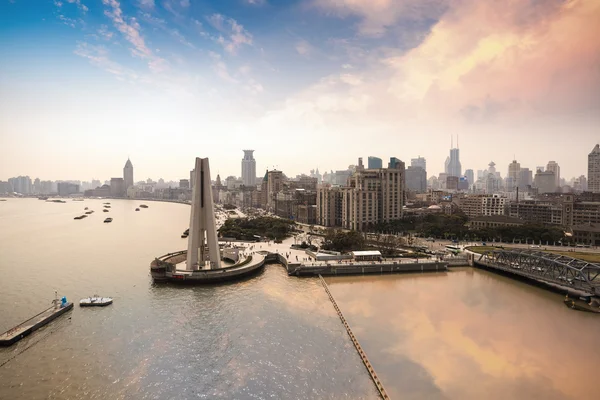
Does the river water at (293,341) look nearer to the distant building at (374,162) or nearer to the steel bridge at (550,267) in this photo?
the steel bridge at (550,267)

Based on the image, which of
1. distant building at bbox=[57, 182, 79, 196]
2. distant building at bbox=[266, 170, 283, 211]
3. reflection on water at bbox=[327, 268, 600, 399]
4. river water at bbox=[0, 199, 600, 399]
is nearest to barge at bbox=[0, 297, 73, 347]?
river water at bbox=[0, 199, 600, 399]

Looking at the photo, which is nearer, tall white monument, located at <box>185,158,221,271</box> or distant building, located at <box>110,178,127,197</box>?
tall white monument, located at <box>185,158,221,271</box>

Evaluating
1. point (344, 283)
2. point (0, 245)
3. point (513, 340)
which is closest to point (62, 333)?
point (344, 283)

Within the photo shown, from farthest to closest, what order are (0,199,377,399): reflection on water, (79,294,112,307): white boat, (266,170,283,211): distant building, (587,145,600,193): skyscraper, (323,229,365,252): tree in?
(587,145,600,193): skyscraper, (266,170,283,211): distant building, (323,229,365,252): tree, (79,294,112,307): white boat, (0,199,377,399): reflection on water

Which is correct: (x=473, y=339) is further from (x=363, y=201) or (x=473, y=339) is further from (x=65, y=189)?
(x=65, y=189)

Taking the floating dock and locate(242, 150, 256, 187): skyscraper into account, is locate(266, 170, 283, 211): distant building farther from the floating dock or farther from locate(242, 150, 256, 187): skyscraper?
locate(242, 150, 256, 187): skyscraper

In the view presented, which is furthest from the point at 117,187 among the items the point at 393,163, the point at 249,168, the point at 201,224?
the point at 201,224

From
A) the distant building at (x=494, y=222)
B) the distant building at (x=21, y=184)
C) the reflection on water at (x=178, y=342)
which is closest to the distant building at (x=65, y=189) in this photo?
the distant building at (x=21, y=184)
